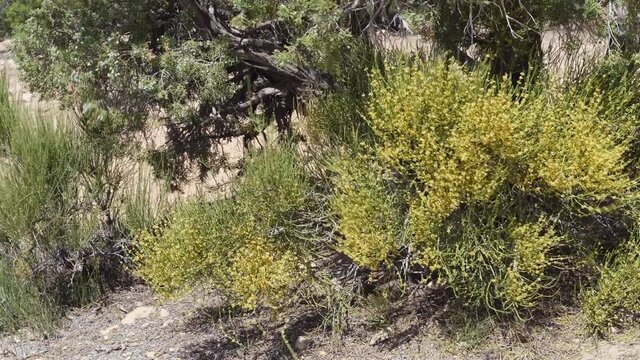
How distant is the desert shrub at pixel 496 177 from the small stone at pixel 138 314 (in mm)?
2032

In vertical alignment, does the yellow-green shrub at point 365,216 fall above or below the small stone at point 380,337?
above

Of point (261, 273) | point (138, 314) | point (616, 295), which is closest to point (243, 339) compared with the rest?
point (261, 273)

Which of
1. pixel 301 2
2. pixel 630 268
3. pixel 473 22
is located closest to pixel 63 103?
pixel 301 2

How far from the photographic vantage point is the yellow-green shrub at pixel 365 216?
5.23 m

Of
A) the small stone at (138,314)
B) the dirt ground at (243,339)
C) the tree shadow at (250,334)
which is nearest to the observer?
the dirt ground at (243,339)

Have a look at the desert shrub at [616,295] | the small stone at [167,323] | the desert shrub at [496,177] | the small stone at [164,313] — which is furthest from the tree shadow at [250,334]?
the desert shrub at [616,295]

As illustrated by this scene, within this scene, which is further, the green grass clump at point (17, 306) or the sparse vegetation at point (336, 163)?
the green grass clump at point (17, 306)

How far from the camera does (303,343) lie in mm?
5727

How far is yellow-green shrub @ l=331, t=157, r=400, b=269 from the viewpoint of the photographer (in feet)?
17.2

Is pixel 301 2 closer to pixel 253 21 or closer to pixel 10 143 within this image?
pixel 253 21

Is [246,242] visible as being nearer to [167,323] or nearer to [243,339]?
[243,339]

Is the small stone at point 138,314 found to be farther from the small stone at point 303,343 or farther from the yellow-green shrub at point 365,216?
the yellow-green shrub at point 365,216

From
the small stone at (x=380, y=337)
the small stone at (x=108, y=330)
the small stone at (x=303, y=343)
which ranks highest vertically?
the small stone at (x=380, y=337)

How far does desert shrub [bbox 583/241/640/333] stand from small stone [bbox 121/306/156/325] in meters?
3.14
